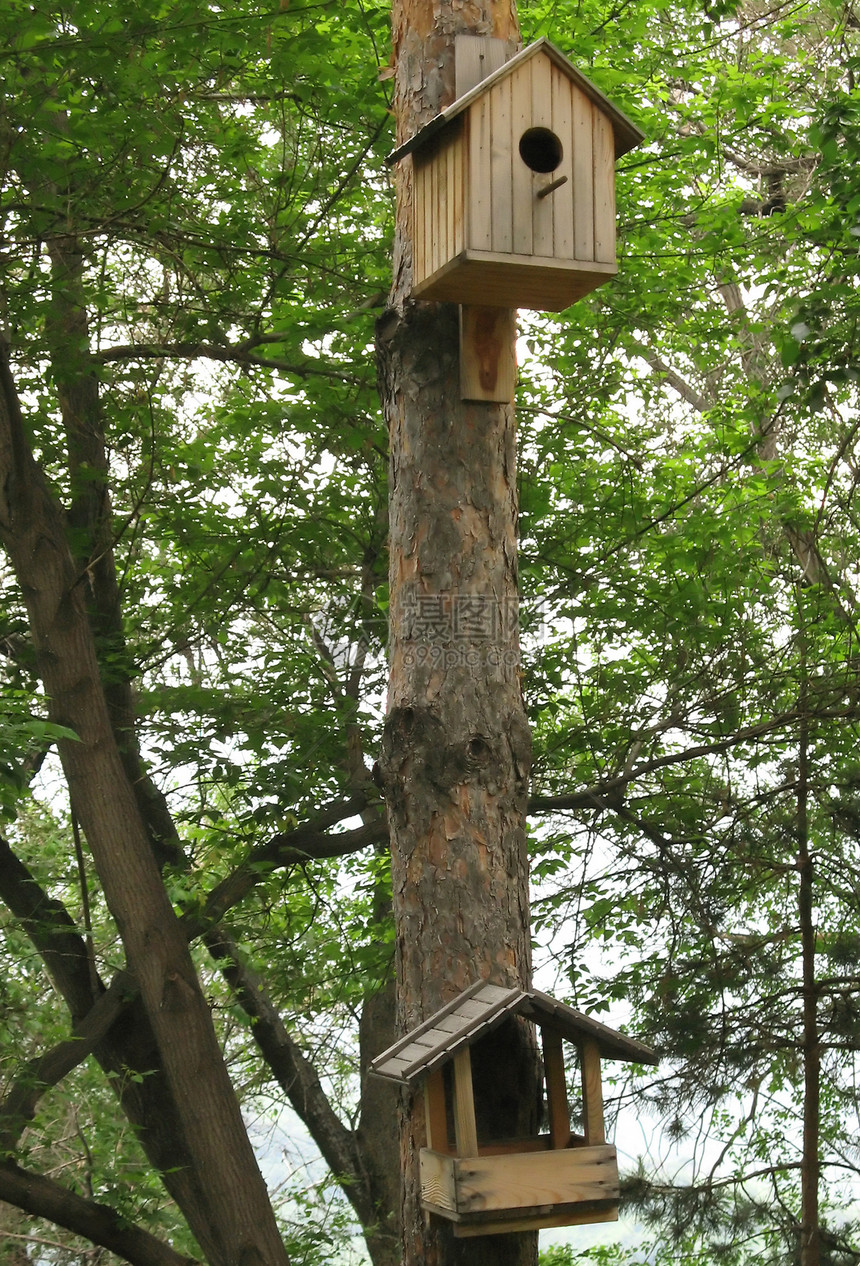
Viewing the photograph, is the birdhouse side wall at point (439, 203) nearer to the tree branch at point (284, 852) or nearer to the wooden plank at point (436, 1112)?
the wooden plank at point (436, 1112)

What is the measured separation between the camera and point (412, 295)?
128 inches

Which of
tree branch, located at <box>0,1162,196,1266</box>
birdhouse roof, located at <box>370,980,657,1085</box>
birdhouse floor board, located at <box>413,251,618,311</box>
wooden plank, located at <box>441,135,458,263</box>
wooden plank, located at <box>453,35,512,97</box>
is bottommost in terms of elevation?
tree branch, located at <box>0,1162,196,1266</box>

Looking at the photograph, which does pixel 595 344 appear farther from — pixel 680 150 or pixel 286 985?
pixel 286 985

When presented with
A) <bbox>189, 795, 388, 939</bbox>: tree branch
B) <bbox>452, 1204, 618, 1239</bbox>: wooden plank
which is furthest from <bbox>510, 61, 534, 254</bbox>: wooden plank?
<bbox>189, 795, 388, 939</bbox>: tree branch

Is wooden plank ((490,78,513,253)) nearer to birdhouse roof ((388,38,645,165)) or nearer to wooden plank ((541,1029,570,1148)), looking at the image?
birdhouse roof ((388,38,645,165))

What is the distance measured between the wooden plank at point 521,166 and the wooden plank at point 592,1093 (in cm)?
190

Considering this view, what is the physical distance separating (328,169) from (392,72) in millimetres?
2308

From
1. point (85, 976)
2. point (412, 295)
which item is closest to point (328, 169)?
point (412, 295)

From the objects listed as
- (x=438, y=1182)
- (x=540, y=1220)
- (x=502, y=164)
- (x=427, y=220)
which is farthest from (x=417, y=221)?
(x=540, y=1220)

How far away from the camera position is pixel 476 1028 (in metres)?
2.62

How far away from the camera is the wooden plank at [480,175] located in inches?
119

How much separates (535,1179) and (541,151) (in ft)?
8.21

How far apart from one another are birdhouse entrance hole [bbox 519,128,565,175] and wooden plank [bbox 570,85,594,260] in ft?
0.15

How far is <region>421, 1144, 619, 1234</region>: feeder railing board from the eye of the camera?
8.65 ft
